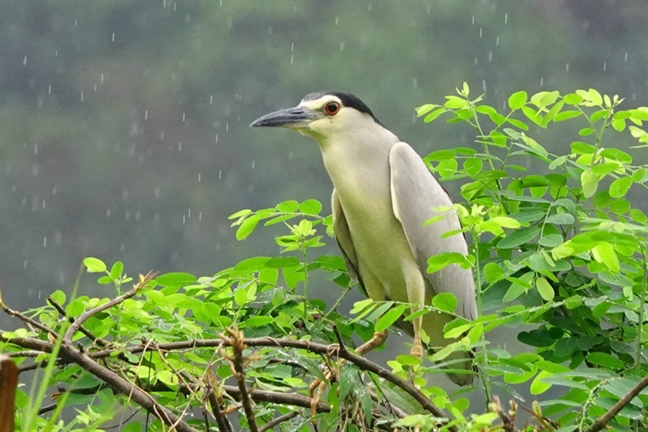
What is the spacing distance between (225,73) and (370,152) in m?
13.6

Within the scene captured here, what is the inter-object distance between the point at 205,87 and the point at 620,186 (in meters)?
14.1

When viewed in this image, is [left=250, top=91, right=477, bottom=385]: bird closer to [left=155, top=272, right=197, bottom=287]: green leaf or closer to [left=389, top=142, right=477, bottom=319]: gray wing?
[left=389, top=142, right=477, bottom=319]: gray wing

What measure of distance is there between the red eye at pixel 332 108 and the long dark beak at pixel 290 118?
0.03 metres

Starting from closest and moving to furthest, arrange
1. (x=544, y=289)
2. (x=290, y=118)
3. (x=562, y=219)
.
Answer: (x=544, y=289), (x=562, y=219), (x=290, y=118)

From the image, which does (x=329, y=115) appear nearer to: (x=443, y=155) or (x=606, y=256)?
(x=443, y=155)

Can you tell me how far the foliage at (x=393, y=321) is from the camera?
104cm

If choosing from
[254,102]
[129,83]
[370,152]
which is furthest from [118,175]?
[370,152]

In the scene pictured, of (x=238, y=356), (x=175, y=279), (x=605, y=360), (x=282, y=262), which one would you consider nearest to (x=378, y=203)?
(x=282, y=262)

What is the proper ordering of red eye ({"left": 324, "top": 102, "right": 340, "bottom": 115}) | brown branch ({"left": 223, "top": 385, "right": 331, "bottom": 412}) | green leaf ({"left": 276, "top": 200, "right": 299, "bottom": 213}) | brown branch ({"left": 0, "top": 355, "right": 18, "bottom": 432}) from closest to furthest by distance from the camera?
brown branch ({"left": 0, "top": 355, "right": 18, "bottom": 432}) < brown branch ({"left": 223, "top": 385, "right": 331, "bottom": 412}) < green leaf ({"left": 276, "top": 200, "right": 299, "bottom": 213}) < red eye ({"left": 324, "top": 102, "right": 340, "bottom": 115})

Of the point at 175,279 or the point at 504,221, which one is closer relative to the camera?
the point at 504,221

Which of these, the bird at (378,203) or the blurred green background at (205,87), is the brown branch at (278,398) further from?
the blurred green background at (205,87)

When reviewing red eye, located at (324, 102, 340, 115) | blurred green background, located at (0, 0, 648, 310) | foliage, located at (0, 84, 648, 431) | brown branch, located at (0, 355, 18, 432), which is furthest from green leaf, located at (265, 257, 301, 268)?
blurred green background, located at (0, 0, 648, 310)

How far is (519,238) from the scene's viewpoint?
1385 millimetres

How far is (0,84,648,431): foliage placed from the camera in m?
1.04
